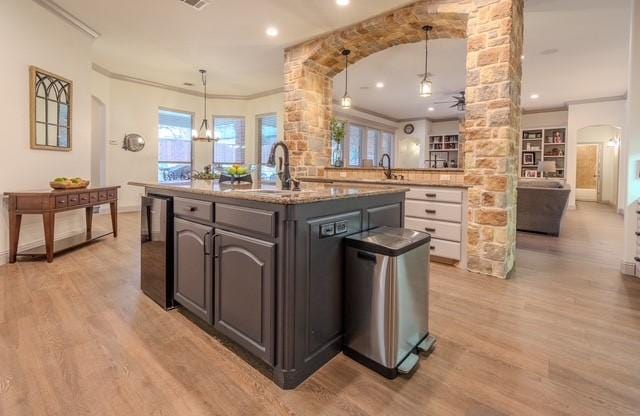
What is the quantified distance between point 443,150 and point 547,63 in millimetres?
5837

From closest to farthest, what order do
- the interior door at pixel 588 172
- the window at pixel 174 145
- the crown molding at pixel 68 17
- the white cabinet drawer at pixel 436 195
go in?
the white cabinet drawer at pixel 436 195 < the crown molding at pixel 68 17 < the window at pixel 174 145 < the interior door at pixel 588 172

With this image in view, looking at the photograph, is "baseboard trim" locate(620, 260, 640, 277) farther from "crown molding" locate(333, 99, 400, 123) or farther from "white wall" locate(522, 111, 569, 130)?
"white wall" locate(522, 111, 569, 130)

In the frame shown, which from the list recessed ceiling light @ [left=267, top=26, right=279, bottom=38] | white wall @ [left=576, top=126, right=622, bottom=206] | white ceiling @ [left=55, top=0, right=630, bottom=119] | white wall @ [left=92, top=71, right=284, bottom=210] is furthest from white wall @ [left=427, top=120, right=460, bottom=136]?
recessed ceiling light @ [left=267, top=26, right=279, bottom=38]

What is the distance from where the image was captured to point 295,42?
5.03 meters

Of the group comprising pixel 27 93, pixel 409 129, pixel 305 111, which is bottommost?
pixel 27 93

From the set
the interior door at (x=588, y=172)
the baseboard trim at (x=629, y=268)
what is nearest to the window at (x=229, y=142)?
the baseboard trim at (x=629, y=268)

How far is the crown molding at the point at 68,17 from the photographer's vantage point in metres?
3.95

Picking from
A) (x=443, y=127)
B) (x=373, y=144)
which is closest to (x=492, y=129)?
(x=373, y=144)

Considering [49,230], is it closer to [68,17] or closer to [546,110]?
[68,17]

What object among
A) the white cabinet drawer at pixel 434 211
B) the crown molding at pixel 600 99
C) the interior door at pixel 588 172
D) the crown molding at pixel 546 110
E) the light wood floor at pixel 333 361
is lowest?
the light wood floor at pixel 333 361

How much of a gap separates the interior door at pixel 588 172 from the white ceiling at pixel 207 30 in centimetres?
1077

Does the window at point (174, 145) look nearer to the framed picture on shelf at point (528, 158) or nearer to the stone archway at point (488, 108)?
the stone archway at point (488, 108)

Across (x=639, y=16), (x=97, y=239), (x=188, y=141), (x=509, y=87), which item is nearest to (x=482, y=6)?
(x=509, y=87)

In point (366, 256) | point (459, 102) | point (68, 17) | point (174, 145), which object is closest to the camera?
point (366, 256)
